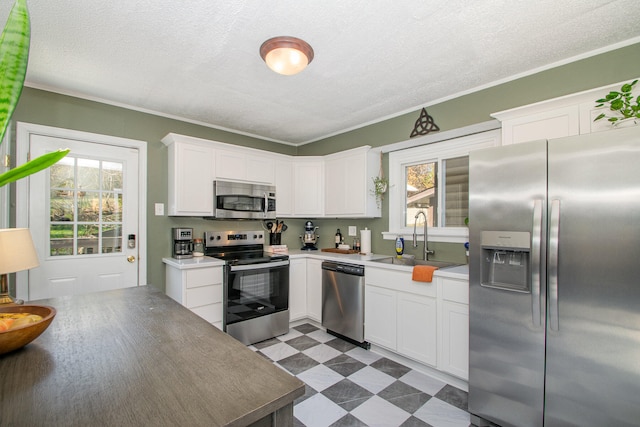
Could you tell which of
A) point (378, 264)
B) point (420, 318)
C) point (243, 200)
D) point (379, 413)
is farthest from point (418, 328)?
point (243, 200)

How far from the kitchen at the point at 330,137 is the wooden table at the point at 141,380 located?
216 centimetres

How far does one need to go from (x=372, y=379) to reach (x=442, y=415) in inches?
22.8

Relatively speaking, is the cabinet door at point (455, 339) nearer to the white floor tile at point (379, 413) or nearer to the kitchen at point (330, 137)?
the white floor tile at point (379, 413)

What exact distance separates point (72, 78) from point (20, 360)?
2448 mm

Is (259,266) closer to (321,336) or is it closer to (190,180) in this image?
(321,336)

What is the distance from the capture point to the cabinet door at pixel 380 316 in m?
2.71

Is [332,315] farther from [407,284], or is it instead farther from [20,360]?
[20,360]

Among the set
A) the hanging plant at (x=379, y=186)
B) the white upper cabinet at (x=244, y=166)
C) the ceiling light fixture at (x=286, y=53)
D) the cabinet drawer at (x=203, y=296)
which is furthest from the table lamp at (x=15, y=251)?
the hanging plant at (x=379, y=186)

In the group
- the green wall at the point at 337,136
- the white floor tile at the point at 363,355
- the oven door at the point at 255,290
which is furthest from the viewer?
the oven door at the point at 255,290

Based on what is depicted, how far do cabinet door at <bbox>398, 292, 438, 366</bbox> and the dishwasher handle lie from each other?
47cm

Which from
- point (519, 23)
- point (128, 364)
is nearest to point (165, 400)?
point (128, 364)

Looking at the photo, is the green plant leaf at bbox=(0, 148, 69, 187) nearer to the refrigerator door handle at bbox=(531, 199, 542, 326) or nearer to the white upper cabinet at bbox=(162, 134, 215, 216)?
the refrigerator door handle at bbox=(531, 199, 542, 326)

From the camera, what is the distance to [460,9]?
1688 millimetres

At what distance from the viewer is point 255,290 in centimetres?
316
